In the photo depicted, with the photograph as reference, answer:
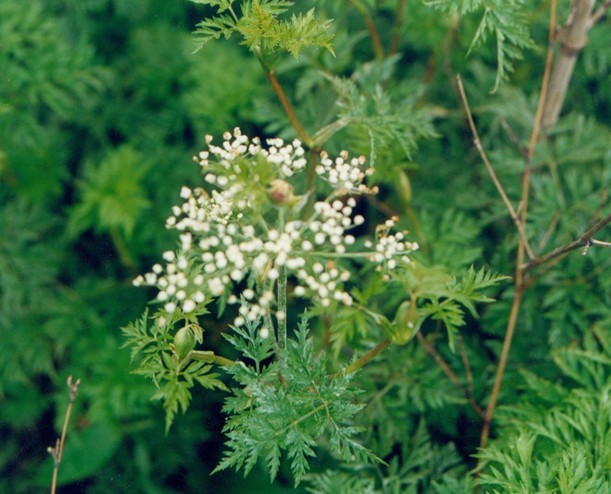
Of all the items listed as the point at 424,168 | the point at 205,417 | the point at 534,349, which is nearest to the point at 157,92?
the point at 424,168

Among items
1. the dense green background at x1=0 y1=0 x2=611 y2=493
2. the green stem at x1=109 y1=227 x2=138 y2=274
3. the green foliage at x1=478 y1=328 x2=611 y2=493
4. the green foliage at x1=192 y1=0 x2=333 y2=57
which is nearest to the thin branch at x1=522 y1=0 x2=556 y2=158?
the dense green background at x1=0 y1=0 x2=611 y2=493

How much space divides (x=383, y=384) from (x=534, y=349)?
481 millimetres

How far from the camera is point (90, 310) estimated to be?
231 cm

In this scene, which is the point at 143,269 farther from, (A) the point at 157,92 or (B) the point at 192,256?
(B) the point at 192,256

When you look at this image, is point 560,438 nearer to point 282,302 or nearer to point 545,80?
point 282,302

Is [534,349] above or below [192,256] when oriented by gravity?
below

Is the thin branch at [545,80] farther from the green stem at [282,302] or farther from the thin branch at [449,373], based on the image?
the green stem at [282,302]

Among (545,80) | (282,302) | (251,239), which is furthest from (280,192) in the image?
(545,80)

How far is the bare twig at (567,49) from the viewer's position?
5.55 feet

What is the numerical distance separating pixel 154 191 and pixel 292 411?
4.80 ft

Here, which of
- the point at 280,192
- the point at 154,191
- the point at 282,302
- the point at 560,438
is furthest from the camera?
the point at 154,191

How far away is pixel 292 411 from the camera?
3.80ft

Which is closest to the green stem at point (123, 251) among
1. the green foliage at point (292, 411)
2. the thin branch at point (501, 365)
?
the green foliage at point (292, 411)

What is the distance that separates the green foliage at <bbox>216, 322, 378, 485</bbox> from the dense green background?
0.71m
